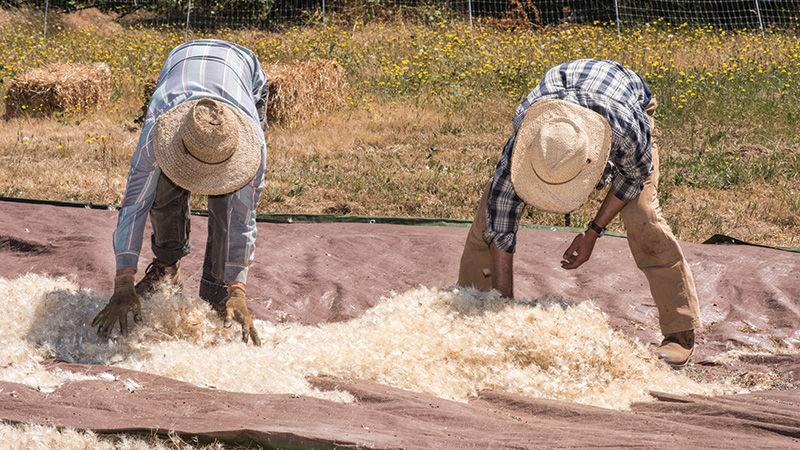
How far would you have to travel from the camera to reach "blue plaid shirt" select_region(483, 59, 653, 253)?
3.07 metres

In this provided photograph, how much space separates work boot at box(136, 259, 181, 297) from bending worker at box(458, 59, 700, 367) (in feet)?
4.80

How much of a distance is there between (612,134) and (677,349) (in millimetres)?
1103

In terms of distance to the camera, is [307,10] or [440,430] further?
[307,10]

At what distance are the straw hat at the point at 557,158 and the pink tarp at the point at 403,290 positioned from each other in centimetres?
84

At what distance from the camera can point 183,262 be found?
4.22 metres

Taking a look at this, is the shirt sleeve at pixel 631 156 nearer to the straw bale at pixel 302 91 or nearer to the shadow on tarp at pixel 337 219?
the shadow on tarp at pixel 337 219

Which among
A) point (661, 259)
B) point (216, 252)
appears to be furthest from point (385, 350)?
point (661, 259)

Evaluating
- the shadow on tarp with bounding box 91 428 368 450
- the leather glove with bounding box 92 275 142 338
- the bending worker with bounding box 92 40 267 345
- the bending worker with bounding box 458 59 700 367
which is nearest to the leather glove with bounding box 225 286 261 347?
the bending worker with bounding box 92 40 267 345

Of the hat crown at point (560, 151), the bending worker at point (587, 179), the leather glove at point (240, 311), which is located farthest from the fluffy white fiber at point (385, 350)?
the hat crown at point (560, 151)

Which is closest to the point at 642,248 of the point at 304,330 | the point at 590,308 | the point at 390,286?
the point at 590,308

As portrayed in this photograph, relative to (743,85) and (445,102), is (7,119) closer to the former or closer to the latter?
(445,102)

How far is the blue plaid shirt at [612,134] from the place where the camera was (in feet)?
10.1

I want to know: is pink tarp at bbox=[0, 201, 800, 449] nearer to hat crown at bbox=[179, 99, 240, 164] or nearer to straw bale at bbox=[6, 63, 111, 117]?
hat crown at bbox=[179, 99, 240, 164]

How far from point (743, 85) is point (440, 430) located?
7394mm
